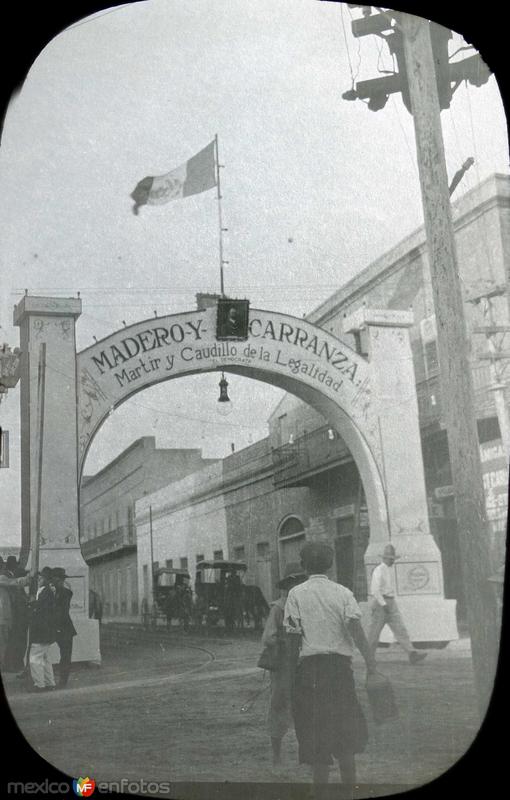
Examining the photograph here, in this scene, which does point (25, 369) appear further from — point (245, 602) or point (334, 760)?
point (334, 760)

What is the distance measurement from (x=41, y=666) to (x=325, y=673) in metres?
1.22

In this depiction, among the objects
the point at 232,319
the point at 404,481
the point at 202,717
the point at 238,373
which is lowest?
the point at 202,717

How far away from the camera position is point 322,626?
392cm

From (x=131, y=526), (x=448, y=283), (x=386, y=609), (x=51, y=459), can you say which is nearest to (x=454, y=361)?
(x=448, y=283)

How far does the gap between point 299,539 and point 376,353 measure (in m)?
1.01

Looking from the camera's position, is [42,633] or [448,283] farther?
[448,283]

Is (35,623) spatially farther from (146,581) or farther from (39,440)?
(39,440)

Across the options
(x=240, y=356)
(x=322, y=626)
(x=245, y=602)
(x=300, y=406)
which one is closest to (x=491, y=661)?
(x=322, y=626)

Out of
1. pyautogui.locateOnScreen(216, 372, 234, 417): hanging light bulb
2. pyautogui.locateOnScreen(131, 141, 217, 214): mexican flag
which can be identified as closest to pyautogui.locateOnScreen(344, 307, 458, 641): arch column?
pyautogui.locateOnScreen(216, 372, 234, 417): hanging light bulb

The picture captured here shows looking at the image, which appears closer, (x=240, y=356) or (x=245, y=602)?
(x=245, y=602)

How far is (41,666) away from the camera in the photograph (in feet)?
13.2

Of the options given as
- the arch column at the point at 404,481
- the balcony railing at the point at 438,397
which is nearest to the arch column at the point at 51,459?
the arch column at the point at 404,481

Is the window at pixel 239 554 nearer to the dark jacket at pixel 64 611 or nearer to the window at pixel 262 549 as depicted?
the window at pixel 262 549

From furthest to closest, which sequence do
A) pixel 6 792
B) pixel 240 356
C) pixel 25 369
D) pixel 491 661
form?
1. pixel 240 356
2. pixel 25 369
3. pixel 491 661
4. pixel 6 792
